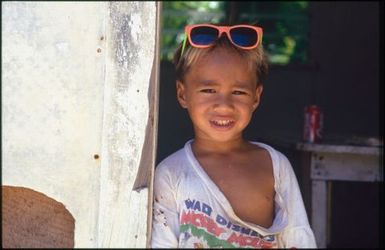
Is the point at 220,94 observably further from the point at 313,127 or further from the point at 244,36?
the point at 313,127

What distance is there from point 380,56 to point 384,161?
3.48 meters

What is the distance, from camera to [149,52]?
210 centimetres

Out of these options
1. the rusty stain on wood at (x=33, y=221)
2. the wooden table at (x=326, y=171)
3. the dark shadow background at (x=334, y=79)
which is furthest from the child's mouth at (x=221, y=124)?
the dark shadow background at (x=334, y=79)

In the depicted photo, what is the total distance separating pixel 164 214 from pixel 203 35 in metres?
0.67

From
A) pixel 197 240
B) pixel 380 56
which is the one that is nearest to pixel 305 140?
pixel 197 240

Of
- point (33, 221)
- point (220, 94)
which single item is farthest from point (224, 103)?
point (33, 221)

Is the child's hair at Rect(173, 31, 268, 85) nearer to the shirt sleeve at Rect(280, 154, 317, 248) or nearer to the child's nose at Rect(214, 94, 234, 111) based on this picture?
the child's nose at Rect(214, 94, 234, 111)

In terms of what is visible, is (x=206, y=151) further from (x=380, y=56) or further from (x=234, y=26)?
(x=380, y=56)

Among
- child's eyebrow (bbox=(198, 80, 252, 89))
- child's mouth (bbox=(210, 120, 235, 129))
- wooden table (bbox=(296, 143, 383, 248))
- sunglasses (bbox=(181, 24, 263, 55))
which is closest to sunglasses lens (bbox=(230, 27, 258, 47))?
sunglasses (bbox=(181, 24, 263, 55))

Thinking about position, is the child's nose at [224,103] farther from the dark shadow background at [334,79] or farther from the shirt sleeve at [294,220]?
the dark shadow background at [334,79]

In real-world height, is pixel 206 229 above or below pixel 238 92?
below

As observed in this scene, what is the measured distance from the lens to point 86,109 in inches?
84.8

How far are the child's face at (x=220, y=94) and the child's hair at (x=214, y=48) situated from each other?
0.02 m

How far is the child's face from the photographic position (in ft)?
8.05
